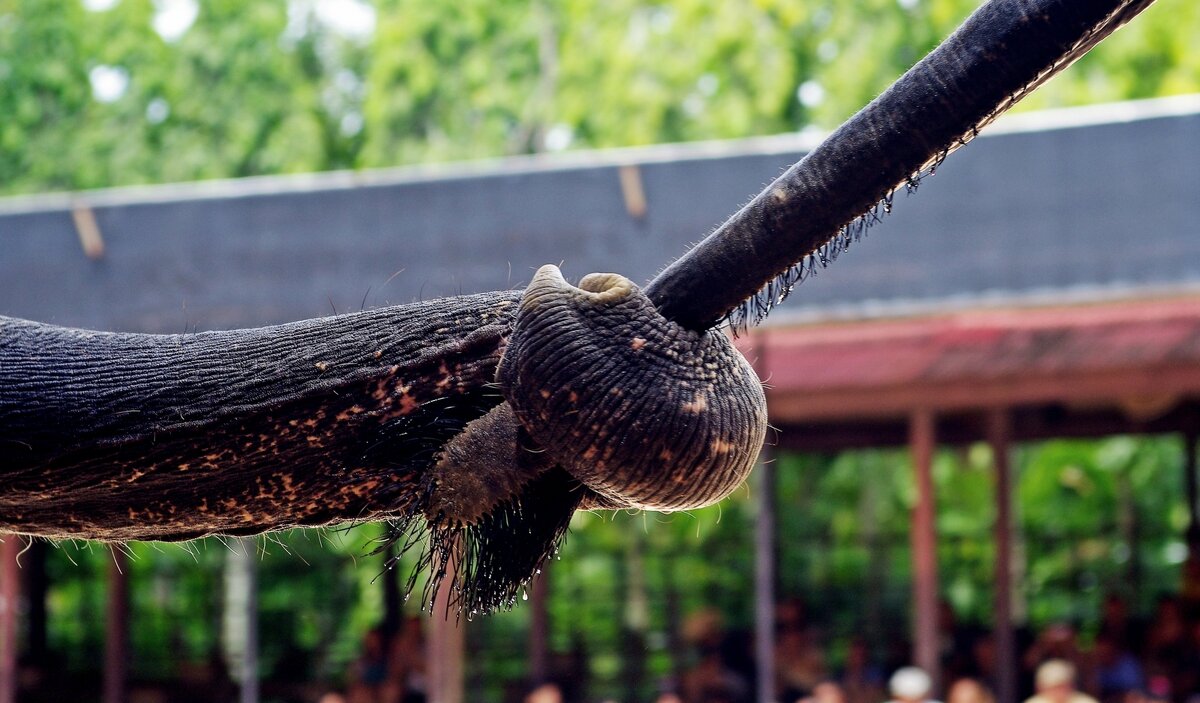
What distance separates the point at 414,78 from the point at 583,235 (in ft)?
38.0

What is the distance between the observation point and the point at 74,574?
1608 centimetres

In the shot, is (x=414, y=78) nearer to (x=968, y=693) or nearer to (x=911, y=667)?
(x=911, y=667)

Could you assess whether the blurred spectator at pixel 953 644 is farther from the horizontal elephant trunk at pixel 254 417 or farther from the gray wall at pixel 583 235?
the horizontal elephant trunk at pixel 254 417

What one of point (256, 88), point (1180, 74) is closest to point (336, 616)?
point (256, 88)

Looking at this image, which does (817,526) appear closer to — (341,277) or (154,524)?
(341,277)

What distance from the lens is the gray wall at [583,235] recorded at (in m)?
9.01

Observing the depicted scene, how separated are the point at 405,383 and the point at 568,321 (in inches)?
9.1

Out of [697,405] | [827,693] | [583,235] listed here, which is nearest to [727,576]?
[827,693]

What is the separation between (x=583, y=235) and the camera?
392 inches

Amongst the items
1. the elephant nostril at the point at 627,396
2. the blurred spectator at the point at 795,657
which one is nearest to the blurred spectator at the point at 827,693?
the blurred spectator at the point at 795,657

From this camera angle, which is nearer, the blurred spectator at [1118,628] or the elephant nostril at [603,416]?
the elephant nostril at [603,416]

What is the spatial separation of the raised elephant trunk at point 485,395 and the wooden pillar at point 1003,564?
8963mm

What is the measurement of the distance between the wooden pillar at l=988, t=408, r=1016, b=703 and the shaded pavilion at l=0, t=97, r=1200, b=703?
0.02 m

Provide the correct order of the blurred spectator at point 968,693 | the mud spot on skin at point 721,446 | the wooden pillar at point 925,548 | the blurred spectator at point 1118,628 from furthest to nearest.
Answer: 1. the blurred spectator at point 1118,628
2. the wooden pillar at point 925,548
3. the blurred spectator at point 968,693
4. the mud spot on skin at point 721,446
